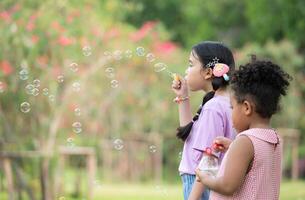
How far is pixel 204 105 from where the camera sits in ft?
13.4

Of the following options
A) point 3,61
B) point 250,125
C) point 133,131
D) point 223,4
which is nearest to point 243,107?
point 250,125

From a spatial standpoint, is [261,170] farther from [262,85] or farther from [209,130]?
[209,130]

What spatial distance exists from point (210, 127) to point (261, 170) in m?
0.60

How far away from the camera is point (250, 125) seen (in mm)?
3516

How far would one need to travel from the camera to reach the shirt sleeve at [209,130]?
4.00 meters

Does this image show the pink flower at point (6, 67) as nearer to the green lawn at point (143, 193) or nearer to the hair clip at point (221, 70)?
the green lawn at point (143, 193)

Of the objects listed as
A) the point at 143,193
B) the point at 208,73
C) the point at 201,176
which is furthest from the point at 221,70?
the point at 143,193

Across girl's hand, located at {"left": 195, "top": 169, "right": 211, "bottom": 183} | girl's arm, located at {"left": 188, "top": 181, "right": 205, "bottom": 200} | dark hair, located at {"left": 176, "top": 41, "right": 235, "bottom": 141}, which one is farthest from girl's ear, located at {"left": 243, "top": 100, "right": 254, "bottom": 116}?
dark hair, located at {"left": 176, "top": 41, "right": 235, "bottom": 141}

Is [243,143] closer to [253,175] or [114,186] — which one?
Answer: [253,175]

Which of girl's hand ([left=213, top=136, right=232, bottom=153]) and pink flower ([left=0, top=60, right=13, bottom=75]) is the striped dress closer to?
girl's hand ([left=213, top=136, right=232, bottom=153])

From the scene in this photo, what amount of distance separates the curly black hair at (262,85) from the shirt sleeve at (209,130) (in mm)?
454

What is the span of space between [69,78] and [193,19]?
12.0 meters

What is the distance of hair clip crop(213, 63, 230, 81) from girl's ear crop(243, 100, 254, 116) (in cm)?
54

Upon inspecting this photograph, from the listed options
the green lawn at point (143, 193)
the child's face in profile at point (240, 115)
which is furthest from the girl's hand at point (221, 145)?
the green lawn at point (143, 193)
